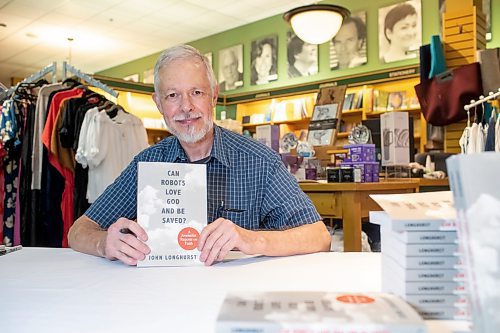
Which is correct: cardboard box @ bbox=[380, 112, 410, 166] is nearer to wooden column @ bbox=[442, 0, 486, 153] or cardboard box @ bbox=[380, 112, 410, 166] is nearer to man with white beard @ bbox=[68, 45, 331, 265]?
wooden column @ bbox=[442, 0, 486, 153]

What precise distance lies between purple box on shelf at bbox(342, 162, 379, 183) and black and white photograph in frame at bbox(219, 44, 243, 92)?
5889 mm

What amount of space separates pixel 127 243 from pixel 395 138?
2651 millimetres

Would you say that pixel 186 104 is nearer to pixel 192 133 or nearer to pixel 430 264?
pixel 192 133

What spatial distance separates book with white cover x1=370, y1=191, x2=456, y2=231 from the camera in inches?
26.9

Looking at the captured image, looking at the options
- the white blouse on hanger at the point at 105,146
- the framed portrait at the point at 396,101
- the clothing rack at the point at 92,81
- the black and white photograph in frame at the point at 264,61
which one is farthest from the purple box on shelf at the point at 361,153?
the black and white photograph in frame at the point at 264,61

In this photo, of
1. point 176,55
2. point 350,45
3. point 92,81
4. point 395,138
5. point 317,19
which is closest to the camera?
point 176,55

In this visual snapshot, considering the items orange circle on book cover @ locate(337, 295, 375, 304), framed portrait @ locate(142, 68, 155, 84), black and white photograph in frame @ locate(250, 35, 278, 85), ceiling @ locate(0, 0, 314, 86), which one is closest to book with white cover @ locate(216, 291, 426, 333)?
orange circle on book cover @ locate(337, 295, 375, 304)

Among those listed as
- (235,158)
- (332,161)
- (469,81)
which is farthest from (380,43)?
(235,158)

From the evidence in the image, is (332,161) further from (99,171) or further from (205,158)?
(205,158)

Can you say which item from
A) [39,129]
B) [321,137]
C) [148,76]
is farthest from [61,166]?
[148,76]

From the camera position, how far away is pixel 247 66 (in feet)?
28.4

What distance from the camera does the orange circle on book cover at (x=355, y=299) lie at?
0.62 meters

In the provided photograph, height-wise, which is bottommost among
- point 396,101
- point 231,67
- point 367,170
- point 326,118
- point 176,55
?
point 367,170

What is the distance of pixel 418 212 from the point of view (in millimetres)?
734
